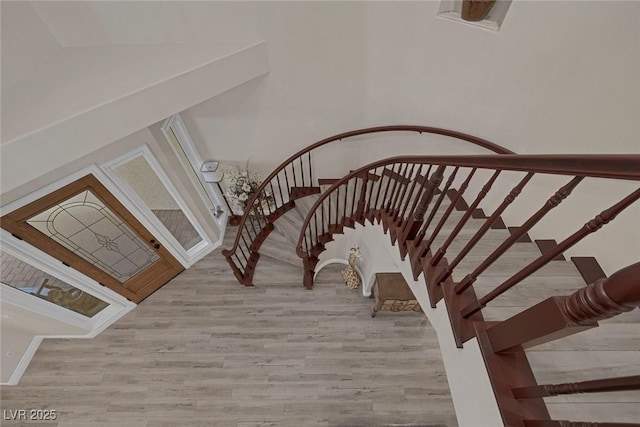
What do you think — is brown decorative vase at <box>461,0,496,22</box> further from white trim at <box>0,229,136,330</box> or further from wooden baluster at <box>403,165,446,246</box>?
white trim at <box>0,229,136,330</box>

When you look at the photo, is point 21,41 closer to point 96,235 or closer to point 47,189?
point 47,189

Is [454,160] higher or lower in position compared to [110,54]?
lower

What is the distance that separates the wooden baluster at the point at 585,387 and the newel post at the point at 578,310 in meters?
0.13

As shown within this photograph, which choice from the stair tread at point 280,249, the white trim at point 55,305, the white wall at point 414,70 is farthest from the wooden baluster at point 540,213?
the white trim at point 55,305

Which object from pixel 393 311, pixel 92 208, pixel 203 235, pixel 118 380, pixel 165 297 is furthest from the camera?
pixel 203 235

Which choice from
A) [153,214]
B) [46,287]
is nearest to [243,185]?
[153,214]

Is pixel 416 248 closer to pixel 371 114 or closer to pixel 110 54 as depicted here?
pixel 371 114

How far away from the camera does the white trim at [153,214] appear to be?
9.83ft

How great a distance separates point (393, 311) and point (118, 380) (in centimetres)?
357

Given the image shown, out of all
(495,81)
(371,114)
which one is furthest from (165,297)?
(495,81)

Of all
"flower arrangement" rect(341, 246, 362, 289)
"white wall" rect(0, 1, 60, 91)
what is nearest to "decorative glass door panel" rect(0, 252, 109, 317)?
"white wall" rect(0, 1, 60, 91)

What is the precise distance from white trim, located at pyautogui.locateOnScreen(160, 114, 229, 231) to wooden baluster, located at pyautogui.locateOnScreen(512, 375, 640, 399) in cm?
378

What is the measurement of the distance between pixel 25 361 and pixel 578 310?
548cm

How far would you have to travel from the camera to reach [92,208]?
308 cm
